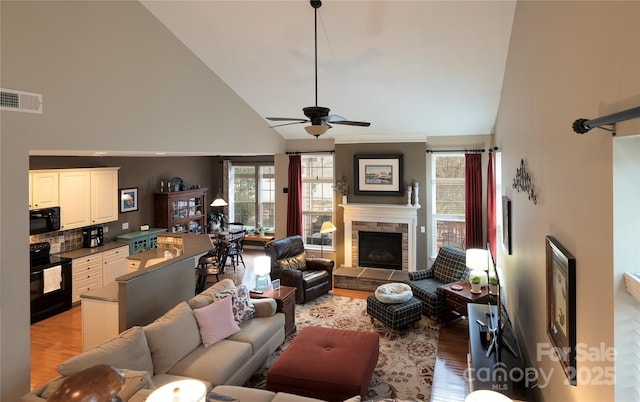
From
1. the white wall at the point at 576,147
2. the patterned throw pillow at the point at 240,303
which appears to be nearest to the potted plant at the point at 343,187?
the patterned throw pillow at the point at 240,303

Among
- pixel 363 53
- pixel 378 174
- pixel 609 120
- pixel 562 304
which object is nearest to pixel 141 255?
pixel 363 53

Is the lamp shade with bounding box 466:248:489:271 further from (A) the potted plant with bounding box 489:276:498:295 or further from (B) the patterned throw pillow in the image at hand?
(B) the patterned throw pillow

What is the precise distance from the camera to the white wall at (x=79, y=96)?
3.14m

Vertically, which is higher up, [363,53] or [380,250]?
[363,53]

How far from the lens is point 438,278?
642 centimetres

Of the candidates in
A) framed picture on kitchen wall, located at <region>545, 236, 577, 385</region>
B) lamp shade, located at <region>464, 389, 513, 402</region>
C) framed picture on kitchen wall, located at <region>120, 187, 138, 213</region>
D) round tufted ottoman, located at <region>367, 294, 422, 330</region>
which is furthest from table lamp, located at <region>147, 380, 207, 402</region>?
framed picture on kitchen wall, located at <region>120, 187, 138, 213</region>

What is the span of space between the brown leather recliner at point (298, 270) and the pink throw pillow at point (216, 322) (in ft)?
7.56

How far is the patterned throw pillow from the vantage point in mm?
4430

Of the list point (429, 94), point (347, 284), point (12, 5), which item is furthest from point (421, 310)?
point (12, 5)

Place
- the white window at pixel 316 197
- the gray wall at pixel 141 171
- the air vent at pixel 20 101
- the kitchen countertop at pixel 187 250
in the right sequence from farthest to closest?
the white window at pixel 316 197 → the gray wall at pixel 141 171 → the kitchen countertop at pixel 187 250 → the air vent at pixel 20 101

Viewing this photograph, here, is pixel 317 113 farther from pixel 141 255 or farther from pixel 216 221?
pixel 216 221

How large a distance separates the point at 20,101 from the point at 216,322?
8.75ft

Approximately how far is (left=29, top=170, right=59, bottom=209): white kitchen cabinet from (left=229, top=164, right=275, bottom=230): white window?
5.03 metres

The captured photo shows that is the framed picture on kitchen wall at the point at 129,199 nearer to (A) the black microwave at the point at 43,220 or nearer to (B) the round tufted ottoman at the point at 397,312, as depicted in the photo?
(A) the black microwave at the point at 43,220
